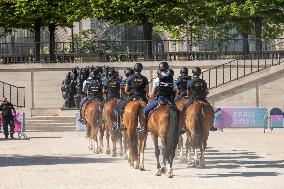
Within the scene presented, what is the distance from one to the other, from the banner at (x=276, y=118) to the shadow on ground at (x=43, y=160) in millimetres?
15986

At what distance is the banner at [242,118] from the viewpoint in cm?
4175

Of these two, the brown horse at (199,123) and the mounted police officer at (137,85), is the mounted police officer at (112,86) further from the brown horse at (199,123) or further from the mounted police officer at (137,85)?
the brown horse at (199,123)

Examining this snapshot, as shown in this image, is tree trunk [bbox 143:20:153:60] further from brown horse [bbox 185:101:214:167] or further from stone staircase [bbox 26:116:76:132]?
brown horse [bbox 185:101:214:167]

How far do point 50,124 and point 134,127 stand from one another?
845 inches

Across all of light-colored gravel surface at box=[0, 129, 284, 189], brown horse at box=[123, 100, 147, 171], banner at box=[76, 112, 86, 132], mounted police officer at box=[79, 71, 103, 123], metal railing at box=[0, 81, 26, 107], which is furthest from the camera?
metal railing at box=[0, 81, 26, 107]

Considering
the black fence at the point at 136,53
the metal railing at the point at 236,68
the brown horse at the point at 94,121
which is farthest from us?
the black fence at the point at 136,53

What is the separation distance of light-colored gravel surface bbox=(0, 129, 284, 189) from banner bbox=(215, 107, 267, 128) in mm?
6202

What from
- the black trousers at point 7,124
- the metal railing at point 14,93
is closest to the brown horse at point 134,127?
the black trousers at point 7,124

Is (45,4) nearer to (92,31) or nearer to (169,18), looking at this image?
(169,18)

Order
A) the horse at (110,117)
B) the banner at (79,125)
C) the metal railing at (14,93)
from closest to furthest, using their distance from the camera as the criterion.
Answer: the horse at (110,117) < the banner at (79,125) < the metal railing at (14,93)

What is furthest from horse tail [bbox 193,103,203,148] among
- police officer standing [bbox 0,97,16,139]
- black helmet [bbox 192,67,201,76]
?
police officer standing [bbox 0,97,16,139]

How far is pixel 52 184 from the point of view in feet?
63.5

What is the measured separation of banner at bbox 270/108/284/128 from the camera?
136ft

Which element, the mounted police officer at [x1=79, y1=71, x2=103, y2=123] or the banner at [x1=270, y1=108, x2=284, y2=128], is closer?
the mounted police officer at [x1=79, y1=71, x2=103, y2=123]
